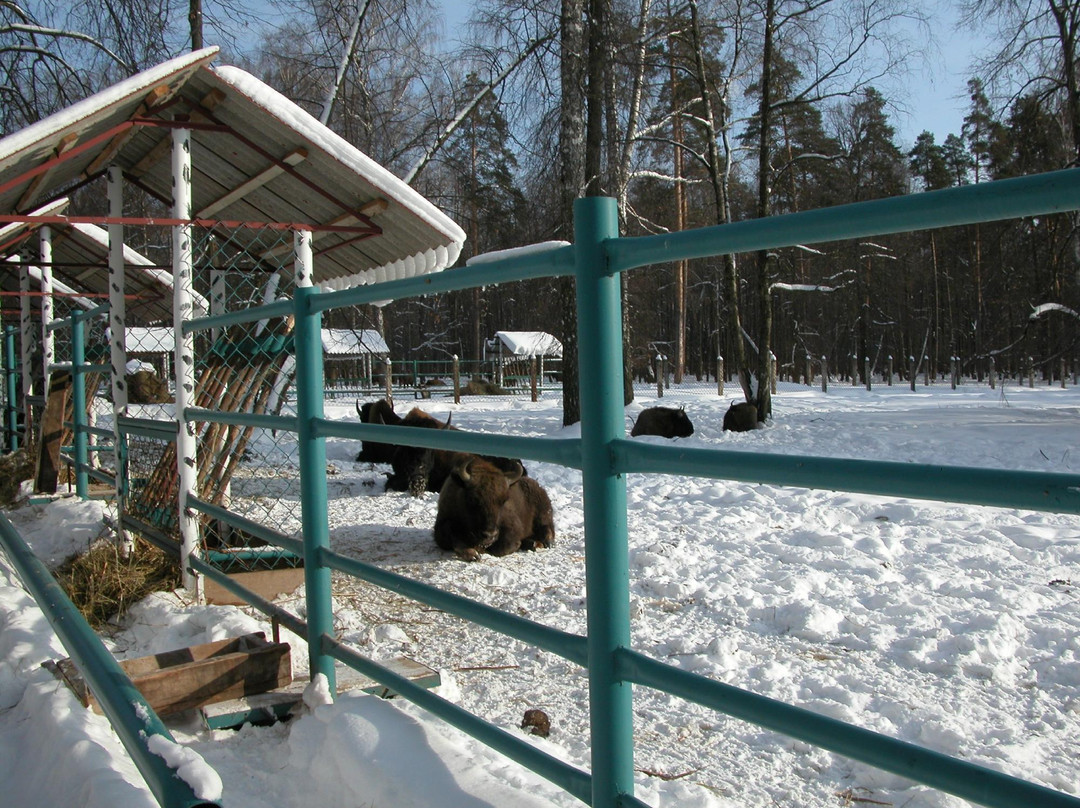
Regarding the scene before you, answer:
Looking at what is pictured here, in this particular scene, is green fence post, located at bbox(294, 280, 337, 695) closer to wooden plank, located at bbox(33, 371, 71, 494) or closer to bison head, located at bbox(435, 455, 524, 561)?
bison head, located at bbox(435, 455, 524, 561)

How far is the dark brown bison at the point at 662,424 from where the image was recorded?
13805 millimetres

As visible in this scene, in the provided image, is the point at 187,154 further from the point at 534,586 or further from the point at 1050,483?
the point at 1050,483

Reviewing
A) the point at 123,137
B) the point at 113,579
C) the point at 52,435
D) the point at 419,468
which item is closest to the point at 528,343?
the point at 419,468

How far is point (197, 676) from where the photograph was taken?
3.19 metres

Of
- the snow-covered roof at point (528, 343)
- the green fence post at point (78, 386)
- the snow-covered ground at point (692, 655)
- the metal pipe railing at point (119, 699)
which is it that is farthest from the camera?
the snow-covered roof at point (528, 343)

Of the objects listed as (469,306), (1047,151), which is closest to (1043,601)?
(1047,151)

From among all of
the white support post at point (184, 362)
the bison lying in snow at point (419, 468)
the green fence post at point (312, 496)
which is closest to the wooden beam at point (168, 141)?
the white support post at point (184, 362)

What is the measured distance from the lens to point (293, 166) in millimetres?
5133

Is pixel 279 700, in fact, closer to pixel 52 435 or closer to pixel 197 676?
pixel 197 676

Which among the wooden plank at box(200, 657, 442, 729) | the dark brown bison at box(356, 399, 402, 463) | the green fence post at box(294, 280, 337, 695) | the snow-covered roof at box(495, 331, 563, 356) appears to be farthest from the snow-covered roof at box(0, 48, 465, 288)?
the snow-covered roof at box(495, 331, 563, 356)

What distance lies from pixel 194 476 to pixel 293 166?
75.5 inches

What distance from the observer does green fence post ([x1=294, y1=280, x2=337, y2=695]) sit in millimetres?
3059

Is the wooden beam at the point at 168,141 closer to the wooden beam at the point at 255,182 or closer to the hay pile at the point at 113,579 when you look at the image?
the wooden beam at the point at 255,182

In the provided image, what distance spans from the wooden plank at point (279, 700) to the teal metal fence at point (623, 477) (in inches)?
22.2
